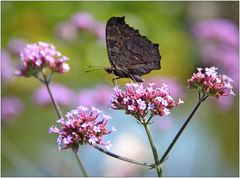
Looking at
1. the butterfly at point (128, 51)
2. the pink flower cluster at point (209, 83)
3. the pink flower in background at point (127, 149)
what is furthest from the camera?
the pink flower in background at point (127, 149)

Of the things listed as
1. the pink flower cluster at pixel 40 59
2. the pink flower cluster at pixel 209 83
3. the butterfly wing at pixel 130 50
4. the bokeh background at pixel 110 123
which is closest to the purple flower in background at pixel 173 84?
the bokeh background at pixel 110 123

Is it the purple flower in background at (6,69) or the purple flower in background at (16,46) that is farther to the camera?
the purple flower in background at (16,46)

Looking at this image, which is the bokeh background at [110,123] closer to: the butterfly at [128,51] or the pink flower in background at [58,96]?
the pink flower in background at [58,96]

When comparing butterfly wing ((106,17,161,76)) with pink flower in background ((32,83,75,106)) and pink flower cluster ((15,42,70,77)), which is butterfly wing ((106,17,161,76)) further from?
pink flower in background ((32,83,75,106))

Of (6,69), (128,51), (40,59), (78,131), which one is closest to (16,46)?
(6,69)

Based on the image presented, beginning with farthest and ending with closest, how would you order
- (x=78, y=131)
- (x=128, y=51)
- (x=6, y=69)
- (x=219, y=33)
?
(x=219, y=33), (x=6, y=69), (x=128, y=51), (x=78, y=131)

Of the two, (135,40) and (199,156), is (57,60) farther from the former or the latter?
(199,156)

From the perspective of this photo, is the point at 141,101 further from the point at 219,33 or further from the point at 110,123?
the point at 219,33
